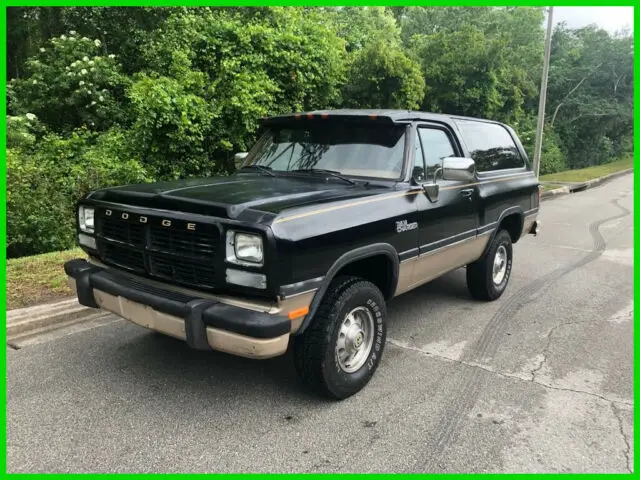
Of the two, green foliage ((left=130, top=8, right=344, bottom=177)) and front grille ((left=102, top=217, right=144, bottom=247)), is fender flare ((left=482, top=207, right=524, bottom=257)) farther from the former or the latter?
green foliage ((left=130, top=8, right=344, bottom=177))

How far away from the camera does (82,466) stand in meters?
2.83

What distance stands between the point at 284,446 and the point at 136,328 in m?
2.26

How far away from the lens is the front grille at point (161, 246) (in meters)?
→ 3.13

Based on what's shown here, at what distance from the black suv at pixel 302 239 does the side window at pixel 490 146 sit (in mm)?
60

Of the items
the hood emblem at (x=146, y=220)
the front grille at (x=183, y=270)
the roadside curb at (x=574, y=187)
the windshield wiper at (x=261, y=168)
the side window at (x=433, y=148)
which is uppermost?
the side window at (x=433, y=148)

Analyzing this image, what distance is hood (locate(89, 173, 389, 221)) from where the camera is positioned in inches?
123

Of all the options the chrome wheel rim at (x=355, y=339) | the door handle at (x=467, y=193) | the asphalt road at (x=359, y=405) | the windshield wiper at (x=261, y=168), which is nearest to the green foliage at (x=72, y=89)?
the windshield wiper at (x=261, y=168)

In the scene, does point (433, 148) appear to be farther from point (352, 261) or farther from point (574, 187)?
point (574, 187)

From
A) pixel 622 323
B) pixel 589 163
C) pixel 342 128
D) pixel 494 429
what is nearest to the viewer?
pixel 494 429

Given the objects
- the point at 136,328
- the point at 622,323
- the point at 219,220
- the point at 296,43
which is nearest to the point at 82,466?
the point at 219,220

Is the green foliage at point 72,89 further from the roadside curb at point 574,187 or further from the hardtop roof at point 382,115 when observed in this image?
the roadside curb at point 574,187

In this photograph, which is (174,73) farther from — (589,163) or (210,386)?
(589,163)

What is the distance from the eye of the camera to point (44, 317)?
4.73 meters

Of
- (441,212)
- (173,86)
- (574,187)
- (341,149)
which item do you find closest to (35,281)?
(341,149)
